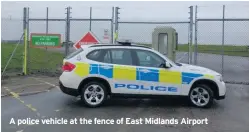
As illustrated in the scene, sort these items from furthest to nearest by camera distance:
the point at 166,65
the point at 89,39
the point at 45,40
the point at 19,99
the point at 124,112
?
the point at 45,40 → the point at 89,39 → the point at 19,99 → the point at 166,65 → the point at 124,112

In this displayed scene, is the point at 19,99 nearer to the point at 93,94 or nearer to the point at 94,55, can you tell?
the point at 93,94

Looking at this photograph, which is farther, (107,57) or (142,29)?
(142,29)

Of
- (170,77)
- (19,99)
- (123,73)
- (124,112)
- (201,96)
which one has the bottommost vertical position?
(124,112)

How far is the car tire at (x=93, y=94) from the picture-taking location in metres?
8.43

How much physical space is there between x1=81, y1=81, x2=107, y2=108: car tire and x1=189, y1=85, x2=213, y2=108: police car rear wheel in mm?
2207

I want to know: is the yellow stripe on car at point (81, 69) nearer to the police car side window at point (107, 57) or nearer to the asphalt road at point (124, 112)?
the police car side window at point (107, 57)

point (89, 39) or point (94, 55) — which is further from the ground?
point (89, 39)

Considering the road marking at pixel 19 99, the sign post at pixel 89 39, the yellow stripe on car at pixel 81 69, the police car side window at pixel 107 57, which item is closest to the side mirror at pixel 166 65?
the police car side window at pixel 107 57

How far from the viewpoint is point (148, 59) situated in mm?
8633

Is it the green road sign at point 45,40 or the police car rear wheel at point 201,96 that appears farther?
the green road sign at point 45,40

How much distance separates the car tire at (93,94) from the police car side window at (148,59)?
114 cm

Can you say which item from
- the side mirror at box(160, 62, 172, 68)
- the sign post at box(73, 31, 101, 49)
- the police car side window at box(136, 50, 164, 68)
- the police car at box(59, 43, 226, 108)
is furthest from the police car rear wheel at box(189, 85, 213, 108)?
the sign post at box(73, 31, 101, 49)

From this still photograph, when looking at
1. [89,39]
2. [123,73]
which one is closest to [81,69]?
[123,73]

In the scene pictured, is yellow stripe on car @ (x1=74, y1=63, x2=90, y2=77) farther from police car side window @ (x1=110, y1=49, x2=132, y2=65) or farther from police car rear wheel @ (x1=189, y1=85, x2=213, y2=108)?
police car rear wheel @ (x1=189, y1=85, x2=213, y2=108)
